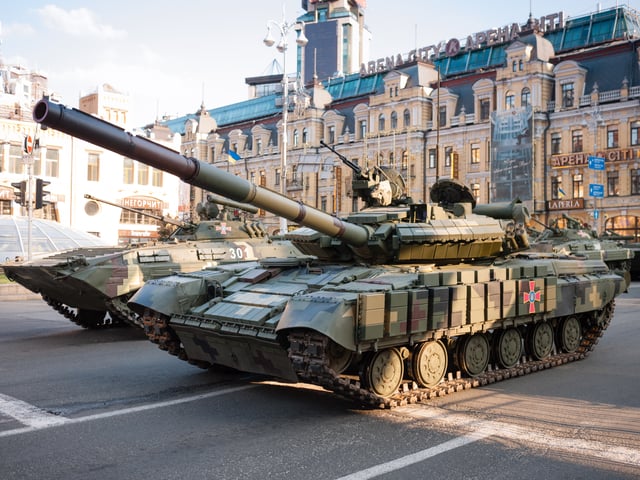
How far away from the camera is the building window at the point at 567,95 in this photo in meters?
43.7

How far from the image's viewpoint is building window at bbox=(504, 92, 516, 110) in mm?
45156

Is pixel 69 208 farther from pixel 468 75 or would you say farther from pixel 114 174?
pixel 468 75

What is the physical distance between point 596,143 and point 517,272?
3547 cm

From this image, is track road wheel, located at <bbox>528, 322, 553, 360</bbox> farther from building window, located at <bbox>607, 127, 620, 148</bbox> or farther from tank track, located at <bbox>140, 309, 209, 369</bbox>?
building window, located at <bbox>607, 127, 620, 148</bbox>

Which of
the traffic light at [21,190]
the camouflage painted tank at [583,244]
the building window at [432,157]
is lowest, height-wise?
the camouflage painted tank at [583,244]

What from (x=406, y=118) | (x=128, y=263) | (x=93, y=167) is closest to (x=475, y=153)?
(x=406, y=118)

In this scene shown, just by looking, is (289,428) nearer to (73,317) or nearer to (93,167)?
(73,317)

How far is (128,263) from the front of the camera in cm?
1463

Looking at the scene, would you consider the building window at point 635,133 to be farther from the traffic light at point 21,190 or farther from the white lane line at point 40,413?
the white lane line at point 40,413

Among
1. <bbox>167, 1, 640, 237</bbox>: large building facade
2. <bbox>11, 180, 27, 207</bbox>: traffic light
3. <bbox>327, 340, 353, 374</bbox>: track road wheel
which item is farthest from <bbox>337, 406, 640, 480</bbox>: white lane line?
<bbox>167, 1, 640, 237</bbox>: large building facade

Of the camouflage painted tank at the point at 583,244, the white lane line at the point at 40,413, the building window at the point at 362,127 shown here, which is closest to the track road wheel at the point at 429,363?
the white lane line at the point at 40,413

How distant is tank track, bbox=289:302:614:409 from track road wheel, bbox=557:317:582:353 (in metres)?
1.35

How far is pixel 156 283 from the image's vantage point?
1041 centimetres

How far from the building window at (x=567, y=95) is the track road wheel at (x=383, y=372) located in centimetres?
3906
